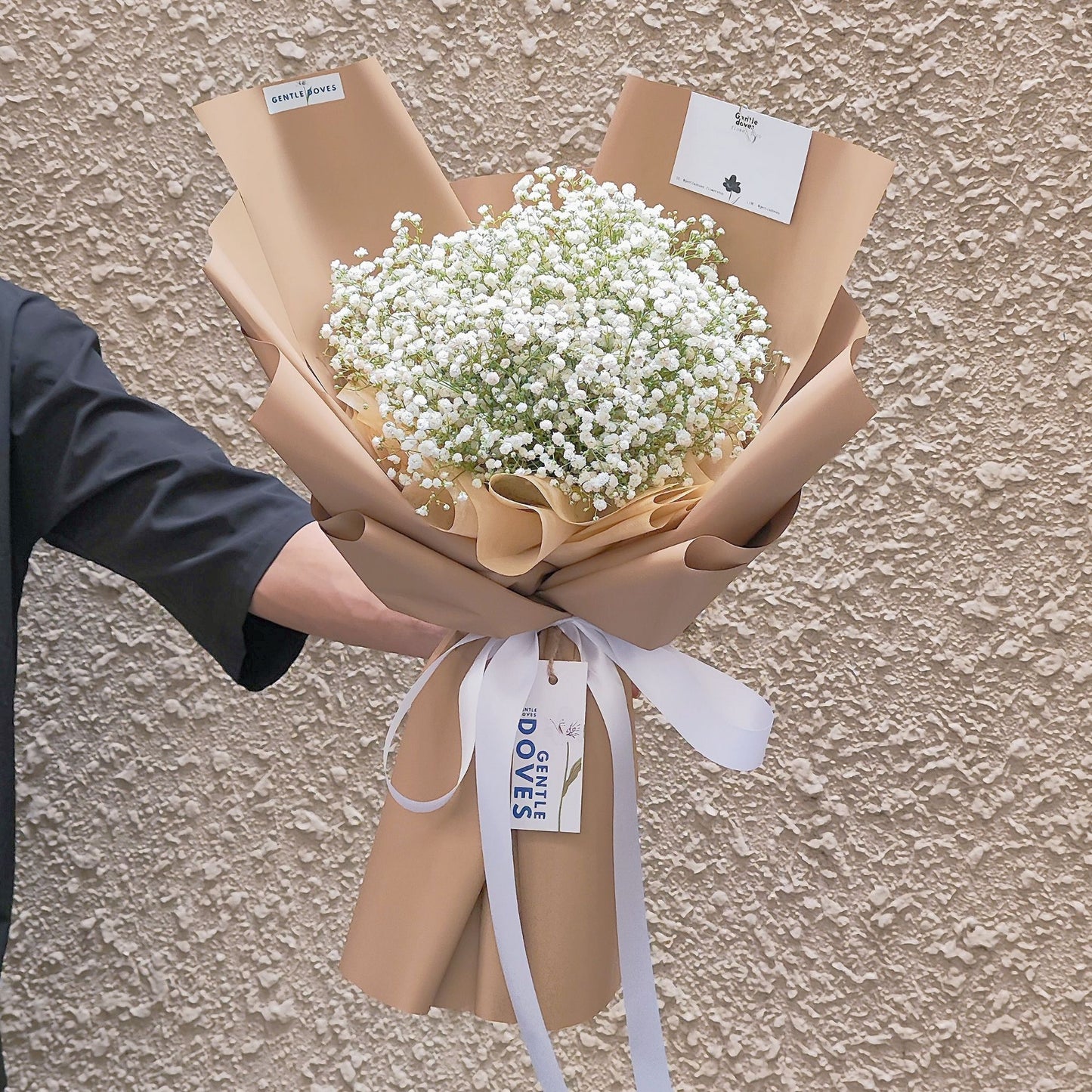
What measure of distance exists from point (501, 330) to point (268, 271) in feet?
0.58

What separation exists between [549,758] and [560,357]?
242mm

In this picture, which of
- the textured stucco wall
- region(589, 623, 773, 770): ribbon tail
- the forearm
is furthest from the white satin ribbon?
the textured stucco wall

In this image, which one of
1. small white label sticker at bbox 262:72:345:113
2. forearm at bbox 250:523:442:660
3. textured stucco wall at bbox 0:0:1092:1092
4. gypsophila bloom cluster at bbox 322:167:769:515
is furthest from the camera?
textured stucco wall at bbox 0:0:1092:1092

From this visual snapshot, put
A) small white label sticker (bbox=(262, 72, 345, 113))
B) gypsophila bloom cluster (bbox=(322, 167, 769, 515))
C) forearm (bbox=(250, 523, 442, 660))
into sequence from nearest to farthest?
gypsophila bloom cluster (bbox=(322, 167, 769, 515)), small white label sticker (bbox=(262, 72, 345, 113)), forearm (bbox=(250, 523, 442, 660))

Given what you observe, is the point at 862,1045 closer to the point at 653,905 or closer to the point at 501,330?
the point at 653,905

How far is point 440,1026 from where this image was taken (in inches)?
47.9

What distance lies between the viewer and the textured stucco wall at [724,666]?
3.61 ft

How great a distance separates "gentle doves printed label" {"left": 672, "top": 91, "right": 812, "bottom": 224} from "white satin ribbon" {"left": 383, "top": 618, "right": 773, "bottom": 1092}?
277mm

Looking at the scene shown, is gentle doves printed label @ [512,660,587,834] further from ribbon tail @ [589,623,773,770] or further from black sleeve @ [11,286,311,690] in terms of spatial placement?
black sleeve @ [11,286,311,690]

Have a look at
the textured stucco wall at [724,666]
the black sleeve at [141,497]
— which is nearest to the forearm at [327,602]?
the black sleeve at [141,497]

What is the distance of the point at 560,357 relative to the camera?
539 mm

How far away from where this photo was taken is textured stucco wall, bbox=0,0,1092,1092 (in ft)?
3.61

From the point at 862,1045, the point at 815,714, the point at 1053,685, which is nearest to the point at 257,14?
the point at 815,714

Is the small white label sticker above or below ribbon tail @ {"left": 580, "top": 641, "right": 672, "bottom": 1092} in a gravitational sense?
above
